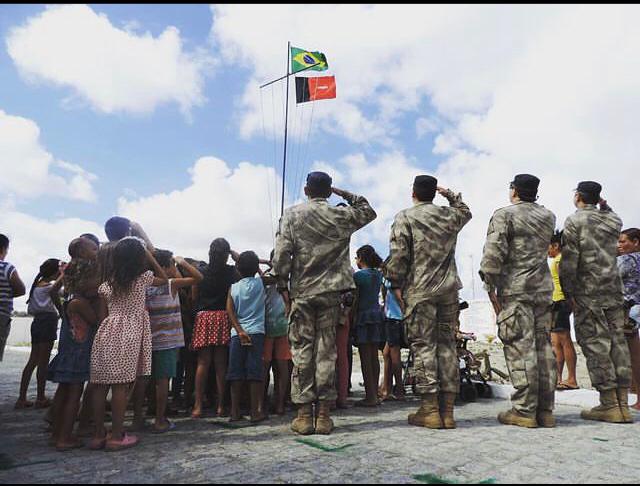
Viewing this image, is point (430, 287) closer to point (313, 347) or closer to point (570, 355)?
point (313, 347)

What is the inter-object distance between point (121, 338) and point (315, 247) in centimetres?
181

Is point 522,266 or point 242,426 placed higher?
point 522,266

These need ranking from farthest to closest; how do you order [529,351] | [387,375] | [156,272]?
[387,375]
[529,351]
[156,272]

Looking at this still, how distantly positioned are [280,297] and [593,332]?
10.9 feet

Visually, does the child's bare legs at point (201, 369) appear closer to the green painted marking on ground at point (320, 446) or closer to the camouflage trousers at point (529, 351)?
the green painted marking on ground at point (320, 446)

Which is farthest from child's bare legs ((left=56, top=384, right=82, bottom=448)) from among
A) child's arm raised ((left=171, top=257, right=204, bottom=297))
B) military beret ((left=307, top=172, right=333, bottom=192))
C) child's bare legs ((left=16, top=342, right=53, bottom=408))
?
military beret ((left=307, top=172, right=333, bottom=192))

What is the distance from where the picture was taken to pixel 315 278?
4336 millimetres

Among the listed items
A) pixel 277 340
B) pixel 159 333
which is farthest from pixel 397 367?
pixel 159 333

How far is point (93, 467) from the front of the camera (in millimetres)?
2971

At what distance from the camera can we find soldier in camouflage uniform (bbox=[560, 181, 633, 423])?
4762 millimetres

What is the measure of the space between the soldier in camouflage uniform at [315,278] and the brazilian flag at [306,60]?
1563 centimetres

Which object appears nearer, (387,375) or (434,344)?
(434,344)

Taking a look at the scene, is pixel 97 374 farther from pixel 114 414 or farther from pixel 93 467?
pixel 93 467

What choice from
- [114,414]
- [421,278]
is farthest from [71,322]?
[421,278]
